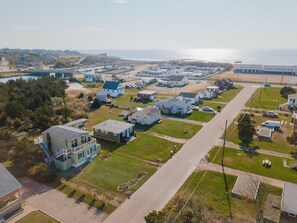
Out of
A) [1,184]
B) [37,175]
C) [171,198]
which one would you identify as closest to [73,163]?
[37,175]

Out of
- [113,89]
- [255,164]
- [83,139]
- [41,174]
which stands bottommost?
[255,164]

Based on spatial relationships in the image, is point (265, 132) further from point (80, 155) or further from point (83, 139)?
point (80, 155)

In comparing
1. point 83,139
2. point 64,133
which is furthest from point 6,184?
point 83,139

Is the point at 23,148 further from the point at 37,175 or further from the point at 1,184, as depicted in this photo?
the point at 1,184

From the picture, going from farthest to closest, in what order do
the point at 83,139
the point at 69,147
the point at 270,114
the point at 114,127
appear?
the point at 270,114 → the point at 114,127 → the point at 83,139 → the point at 69,147

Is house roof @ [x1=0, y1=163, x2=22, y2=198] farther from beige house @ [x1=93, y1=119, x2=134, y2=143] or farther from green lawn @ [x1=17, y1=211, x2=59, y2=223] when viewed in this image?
beige house @ [x1=93, y1=119, x2=134, y2=143]

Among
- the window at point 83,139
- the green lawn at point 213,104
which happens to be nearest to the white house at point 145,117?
the window at point 83,139
